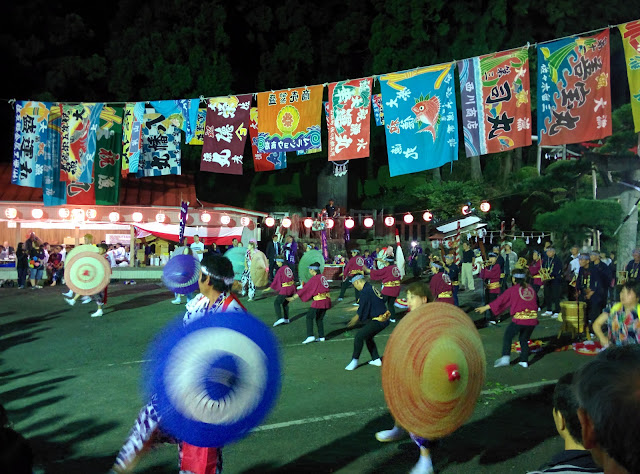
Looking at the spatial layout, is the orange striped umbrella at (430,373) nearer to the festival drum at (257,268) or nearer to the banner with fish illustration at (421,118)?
the banner with fish illustration at (421,118)

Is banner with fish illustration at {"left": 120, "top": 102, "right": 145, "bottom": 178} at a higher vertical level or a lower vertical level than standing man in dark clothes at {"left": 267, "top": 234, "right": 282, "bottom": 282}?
higher

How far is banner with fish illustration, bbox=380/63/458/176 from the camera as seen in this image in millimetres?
12742

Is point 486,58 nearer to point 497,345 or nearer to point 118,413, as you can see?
point 497,345

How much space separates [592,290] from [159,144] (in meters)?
12.0

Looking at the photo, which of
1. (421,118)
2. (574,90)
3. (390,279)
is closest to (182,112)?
(421,118)

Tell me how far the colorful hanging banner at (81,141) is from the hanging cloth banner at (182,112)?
6.19 feet

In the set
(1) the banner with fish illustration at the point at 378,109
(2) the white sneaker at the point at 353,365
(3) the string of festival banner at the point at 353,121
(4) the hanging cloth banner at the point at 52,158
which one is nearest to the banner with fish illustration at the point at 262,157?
(3) the string of festival banner at the point at 353,121

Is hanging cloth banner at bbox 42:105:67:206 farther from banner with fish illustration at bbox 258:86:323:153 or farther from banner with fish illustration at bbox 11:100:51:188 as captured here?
banner with fish illustration at bbox 258:86:323:153

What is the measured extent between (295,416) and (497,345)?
5814 millimetres

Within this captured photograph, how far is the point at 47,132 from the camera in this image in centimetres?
1633

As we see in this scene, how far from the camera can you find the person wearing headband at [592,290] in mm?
11602

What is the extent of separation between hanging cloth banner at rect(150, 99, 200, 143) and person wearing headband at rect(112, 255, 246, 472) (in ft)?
40.0

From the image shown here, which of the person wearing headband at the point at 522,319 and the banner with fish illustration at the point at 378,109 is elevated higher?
the banner with fish illustration at the point at 378,109

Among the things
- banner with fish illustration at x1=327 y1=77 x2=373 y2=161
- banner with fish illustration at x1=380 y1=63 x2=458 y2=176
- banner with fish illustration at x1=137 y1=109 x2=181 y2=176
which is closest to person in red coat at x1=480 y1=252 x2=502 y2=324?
banner with fish illustration at x1=380 y1=63 x2=458 y2=176
